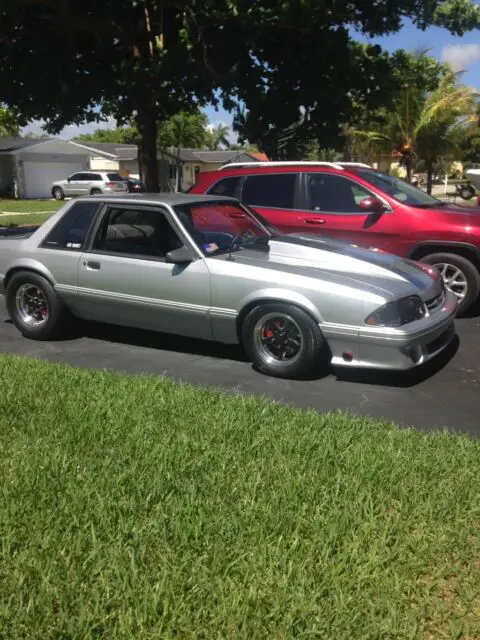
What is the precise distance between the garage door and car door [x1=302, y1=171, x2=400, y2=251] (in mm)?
37794

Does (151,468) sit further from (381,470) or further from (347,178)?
(347,178)

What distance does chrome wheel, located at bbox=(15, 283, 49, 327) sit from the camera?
6.79m

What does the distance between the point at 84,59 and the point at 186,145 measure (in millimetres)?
53781

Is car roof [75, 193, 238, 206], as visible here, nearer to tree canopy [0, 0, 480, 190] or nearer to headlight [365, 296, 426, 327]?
headlight [365, 296, 426, 327]

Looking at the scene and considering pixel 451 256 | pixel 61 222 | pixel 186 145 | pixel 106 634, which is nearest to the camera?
pixel 106 634

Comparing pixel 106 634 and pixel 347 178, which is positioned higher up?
pixel 347 178

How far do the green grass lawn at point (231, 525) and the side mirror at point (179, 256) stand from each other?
158 centimetres

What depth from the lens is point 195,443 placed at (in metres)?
3.93

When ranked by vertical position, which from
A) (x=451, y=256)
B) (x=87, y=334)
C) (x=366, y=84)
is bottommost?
(x=87, y=334)

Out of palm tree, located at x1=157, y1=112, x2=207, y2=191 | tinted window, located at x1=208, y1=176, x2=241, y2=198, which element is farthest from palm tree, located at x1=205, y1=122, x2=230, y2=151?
tinted window, located at x1=208, y1=176, x2=241, y2=198

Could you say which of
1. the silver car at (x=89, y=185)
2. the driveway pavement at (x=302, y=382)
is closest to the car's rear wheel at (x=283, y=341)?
the driveway pavement at (x=302, y=382)

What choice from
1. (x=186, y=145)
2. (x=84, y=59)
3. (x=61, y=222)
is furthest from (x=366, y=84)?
(x=186, y=145)

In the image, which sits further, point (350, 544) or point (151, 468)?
point (151, 468)

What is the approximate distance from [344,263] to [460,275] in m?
2.48
